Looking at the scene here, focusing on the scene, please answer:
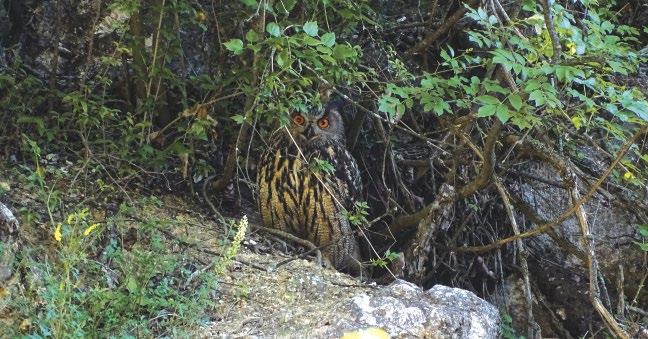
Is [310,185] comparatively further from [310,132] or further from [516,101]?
[516,101]

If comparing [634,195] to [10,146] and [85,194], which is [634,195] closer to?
[85,194]

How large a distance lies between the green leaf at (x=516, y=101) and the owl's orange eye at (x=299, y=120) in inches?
75.9

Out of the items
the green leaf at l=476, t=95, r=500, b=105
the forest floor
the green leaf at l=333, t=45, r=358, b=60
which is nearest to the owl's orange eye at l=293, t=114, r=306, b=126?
the forest floor

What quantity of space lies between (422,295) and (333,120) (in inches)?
70.6

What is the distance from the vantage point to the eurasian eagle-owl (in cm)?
480

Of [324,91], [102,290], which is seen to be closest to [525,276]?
[324,91]

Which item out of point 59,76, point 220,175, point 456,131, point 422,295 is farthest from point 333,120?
point 422,295

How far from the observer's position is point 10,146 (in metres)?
4.09

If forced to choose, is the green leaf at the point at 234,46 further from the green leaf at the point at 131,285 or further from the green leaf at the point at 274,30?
the green leaf at the point at 131,285

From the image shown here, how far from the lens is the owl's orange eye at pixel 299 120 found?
16.0 ft

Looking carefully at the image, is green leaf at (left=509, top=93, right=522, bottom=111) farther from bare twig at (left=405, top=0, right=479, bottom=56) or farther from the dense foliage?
bare twig at (left=405, top=0, right=479, bottom=56)

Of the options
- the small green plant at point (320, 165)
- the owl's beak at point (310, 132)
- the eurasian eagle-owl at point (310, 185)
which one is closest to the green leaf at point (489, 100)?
the small green plant at point (320, 165)

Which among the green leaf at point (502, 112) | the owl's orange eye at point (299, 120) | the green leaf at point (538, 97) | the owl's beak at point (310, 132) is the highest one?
the green leaf at point (538, 97)

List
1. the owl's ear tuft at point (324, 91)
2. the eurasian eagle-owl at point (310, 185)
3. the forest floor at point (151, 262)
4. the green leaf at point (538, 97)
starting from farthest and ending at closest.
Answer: the eurasian eagle-owl at point (310, 185)
the owl's ear tuft at point (324, 91)
the green leaf at point (538, 97)
the forest floor at point (151, 262)
